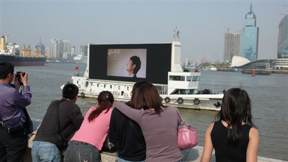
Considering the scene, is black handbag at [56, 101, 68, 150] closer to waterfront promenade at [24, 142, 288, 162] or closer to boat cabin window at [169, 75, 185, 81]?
waterfront promenade at [24, 142, 288, 162]

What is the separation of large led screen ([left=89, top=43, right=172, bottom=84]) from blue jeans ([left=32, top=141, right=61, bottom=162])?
1960 centimetres

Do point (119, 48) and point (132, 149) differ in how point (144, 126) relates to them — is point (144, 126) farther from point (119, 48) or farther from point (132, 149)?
point (119, 48)

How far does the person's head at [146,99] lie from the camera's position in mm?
2869

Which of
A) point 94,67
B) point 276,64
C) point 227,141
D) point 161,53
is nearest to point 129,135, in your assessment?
point 227,141

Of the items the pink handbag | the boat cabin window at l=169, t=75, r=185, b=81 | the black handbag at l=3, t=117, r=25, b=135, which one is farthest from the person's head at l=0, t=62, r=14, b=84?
the boat cabin window at l=169, t=75, r=185, b=81

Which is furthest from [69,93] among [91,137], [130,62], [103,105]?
[130,62]

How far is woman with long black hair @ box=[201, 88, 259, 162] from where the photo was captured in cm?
235

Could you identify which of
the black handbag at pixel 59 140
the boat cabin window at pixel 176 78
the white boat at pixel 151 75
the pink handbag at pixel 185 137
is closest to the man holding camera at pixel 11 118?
the black handbag at pixel 59 140

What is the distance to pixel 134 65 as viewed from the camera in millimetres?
24609

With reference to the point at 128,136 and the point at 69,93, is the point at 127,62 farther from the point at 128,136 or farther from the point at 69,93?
the point at 128,136

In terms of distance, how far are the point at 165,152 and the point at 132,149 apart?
0.30m

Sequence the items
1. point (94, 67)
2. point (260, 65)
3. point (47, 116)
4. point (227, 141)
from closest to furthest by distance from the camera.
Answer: point (227, 141) < point (47, 116) < point (94, 67) < point (260, 65)

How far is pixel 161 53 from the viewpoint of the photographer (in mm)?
23141

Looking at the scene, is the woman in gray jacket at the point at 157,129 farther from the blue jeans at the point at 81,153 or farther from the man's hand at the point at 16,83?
the man's hand at the point at 16,83
